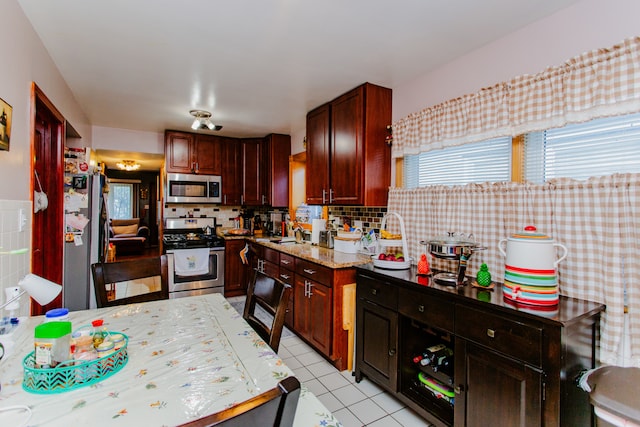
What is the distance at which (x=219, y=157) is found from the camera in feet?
15.4

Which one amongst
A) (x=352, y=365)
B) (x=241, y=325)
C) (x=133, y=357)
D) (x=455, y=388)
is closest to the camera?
(x=133, y=357)

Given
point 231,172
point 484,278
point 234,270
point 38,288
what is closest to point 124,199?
point 231,172

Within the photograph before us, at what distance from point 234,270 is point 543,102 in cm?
387

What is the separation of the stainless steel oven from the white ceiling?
6.55ft

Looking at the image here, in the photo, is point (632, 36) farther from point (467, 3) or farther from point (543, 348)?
point (543, 348)

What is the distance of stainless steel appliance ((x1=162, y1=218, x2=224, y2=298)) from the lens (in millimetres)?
4094

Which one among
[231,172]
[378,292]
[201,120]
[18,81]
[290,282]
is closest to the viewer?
[18,81]

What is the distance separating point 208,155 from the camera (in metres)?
4.60

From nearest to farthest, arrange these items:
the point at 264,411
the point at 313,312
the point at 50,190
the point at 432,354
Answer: the point at 264,411 → the point at 432,354 → the point at 50,190 → the point at 313,312

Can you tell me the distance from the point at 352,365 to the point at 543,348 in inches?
60.5

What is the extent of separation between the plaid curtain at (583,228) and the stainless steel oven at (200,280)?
3.17 meters

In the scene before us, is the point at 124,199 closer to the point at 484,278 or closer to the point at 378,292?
the point at 378,292

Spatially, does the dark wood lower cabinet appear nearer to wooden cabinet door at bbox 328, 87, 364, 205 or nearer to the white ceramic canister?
the white ceramic canister

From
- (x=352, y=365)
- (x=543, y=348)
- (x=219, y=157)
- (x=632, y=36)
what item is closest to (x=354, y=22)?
(x=632, y=36)
